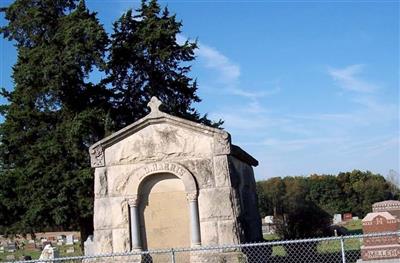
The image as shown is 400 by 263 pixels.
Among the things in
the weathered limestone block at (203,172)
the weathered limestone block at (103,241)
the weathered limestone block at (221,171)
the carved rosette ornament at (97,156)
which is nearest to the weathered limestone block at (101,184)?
the carved rosette ornament at (97,156)

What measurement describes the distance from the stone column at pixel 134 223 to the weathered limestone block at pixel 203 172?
5.93 ft

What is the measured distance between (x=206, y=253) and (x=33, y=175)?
12.7 meters

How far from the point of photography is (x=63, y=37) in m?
25.8

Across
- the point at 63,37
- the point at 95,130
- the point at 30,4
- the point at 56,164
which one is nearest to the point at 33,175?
the point at 56,164

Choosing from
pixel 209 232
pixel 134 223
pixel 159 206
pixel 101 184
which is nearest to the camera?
pixel 209 232

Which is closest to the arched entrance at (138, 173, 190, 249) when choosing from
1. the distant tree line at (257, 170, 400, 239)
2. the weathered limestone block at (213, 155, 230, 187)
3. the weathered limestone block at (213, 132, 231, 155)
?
the weathered limestone block at (213, 155, 230, 187)

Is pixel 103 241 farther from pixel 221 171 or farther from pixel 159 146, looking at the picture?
pixel 221 171

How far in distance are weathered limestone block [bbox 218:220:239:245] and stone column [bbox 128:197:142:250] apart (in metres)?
2.28

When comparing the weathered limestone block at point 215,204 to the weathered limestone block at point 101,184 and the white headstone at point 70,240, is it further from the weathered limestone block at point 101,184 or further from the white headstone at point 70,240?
the white headstone at point 70,240

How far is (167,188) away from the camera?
15469 millimetres

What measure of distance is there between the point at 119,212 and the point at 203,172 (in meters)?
2.65

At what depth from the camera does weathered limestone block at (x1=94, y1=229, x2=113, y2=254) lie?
15.5m

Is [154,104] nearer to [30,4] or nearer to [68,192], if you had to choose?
[68,192]

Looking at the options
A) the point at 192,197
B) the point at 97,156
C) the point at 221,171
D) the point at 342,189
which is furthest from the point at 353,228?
the point at 342,189
